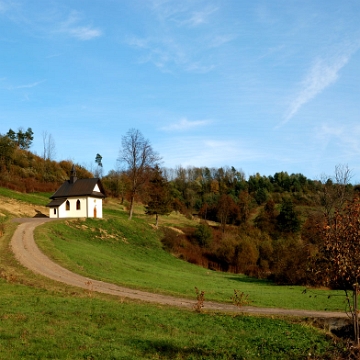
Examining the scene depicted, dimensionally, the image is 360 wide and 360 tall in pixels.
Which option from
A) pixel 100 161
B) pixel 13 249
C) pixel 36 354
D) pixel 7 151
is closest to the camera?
pixel 36 354

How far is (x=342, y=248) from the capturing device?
9117 millimetres

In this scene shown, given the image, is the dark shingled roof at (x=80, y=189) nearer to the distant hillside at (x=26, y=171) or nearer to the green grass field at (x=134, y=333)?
the distant hillside at (x=26, y=171)

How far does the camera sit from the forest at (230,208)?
3912cm

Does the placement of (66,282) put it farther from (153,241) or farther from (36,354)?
(153,241)

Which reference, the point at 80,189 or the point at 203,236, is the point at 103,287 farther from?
the point at 203,236

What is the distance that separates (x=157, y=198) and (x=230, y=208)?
2901 cm

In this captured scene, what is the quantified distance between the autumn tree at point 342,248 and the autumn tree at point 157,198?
4607cm

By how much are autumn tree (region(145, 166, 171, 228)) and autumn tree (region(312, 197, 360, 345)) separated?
46067mm

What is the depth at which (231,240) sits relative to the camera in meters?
49.5

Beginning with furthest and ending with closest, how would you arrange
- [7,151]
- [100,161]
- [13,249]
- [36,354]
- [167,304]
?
[100,161], [7,151], [13,249], [167,304], [36,354]

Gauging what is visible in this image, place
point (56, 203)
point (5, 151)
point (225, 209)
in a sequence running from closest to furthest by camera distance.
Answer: point (56, 203) → point (5, 151) → point (225, 209)

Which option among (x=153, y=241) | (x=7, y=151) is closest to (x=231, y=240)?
(x=153, y=241)

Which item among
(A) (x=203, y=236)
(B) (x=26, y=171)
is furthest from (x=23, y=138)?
(A) (x=203, y=236)

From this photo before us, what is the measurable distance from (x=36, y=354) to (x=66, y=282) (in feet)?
41.0
